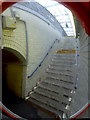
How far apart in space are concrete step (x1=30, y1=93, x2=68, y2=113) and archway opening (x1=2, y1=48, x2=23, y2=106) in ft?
3.17

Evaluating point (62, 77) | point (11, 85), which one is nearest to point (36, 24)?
point (62, 77)

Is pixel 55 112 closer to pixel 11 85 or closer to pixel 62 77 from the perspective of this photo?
pixel 62 77

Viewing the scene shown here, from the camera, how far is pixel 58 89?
4.75 m

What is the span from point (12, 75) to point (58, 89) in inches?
115

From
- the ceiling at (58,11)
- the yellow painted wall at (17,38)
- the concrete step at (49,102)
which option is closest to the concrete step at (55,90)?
the concrete step at (49,102)

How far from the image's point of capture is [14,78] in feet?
21.1

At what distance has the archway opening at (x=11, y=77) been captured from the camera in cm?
585

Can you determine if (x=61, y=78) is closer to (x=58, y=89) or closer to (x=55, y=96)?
(x=58, y=89)

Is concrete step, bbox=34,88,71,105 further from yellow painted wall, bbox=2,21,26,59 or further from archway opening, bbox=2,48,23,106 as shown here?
yellow painted wall, bbox=2,21,26,59

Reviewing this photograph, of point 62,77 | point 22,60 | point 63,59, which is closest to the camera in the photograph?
point 62,77

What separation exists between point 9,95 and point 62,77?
116 inches

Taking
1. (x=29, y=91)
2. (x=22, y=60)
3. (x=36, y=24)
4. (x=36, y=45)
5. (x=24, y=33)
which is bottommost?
(x=29, y=91)

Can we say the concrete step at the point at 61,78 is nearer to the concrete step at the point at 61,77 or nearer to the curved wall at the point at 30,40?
the concrete step at the point at 61,77

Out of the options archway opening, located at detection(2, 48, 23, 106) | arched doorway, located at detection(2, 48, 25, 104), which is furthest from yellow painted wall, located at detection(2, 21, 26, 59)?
archway opening, located at detection(2, 48, 23, 106)
